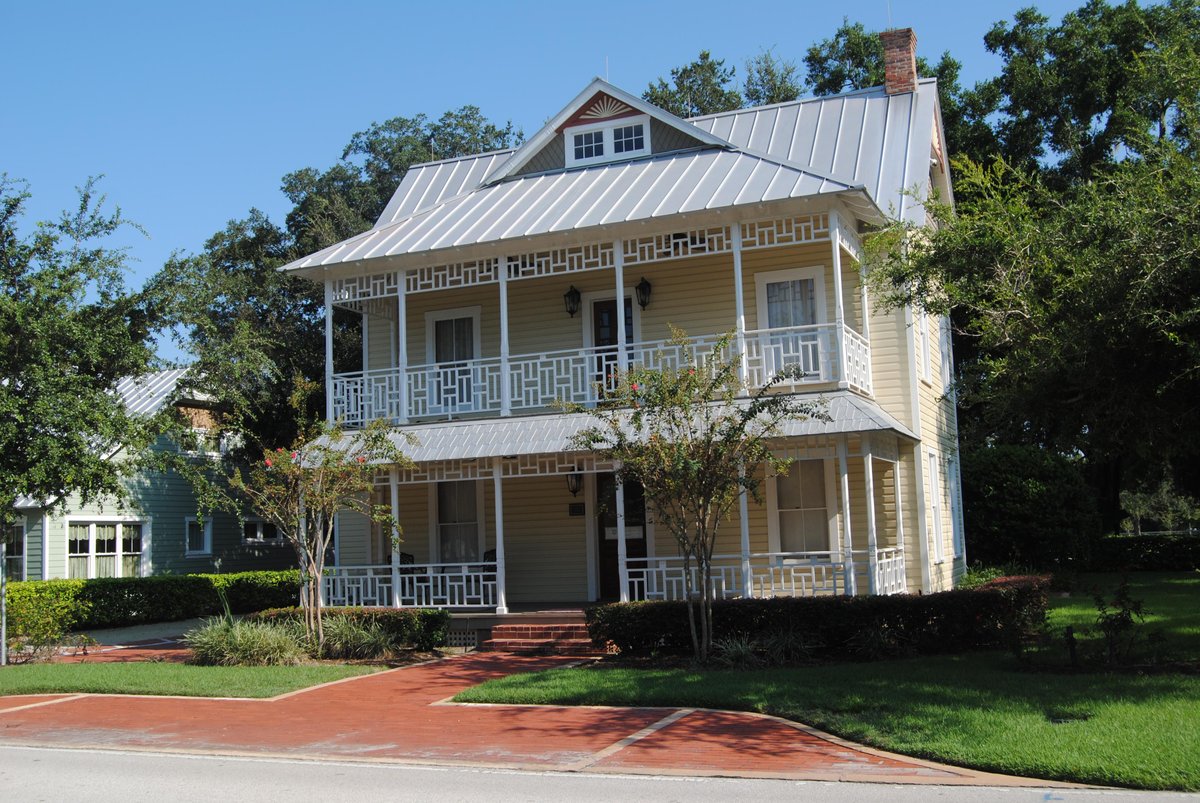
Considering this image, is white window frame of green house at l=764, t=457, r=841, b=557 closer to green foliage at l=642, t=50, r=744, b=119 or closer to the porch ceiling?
the porch ceiling

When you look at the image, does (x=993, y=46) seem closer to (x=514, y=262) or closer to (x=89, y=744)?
(x=514, y=262)

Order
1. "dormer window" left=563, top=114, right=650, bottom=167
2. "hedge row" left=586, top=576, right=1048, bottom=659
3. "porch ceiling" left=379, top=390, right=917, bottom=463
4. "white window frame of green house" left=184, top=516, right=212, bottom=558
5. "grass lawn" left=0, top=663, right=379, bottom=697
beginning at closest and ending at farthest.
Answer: "grass lawn" left=0, top=663, right=379, bottom=697 < "hedge row" left=586, top=576, right=1048, bottom=659 < "porch ceiling" left=379, top=390, right=917, bottom=463 < "dormer window" left=563, top=114, right=650, bottom=167 < "white window frame of green house" left=184, top=516, right=212, bottom=558

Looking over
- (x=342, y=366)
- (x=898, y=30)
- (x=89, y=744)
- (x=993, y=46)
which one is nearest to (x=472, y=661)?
(x=89, y=744)

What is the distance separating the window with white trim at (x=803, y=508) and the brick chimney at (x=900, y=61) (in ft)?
25.9

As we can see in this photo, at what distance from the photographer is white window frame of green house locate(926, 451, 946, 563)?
757 inches

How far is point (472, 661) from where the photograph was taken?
15.4 metres

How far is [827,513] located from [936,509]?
3.29 m

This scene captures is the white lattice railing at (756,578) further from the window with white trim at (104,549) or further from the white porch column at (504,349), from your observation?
the window with white trim at (104,549)

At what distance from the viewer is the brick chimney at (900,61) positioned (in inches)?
813

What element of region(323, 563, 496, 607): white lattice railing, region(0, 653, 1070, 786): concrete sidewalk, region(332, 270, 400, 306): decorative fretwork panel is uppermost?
region(332, 270, 400, 306): decorative fretwork panel

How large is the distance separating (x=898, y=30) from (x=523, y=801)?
17.6m

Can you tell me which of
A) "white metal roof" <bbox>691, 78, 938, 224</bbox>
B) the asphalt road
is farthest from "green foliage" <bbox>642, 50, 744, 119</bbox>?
the asphalt road

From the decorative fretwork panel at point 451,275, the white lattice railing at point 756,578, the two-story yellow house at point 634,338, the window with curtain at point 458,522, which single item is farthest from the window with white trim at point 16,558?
the white lattice railing at point 756,578

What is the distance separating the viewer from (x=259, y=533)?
32.3 meters
